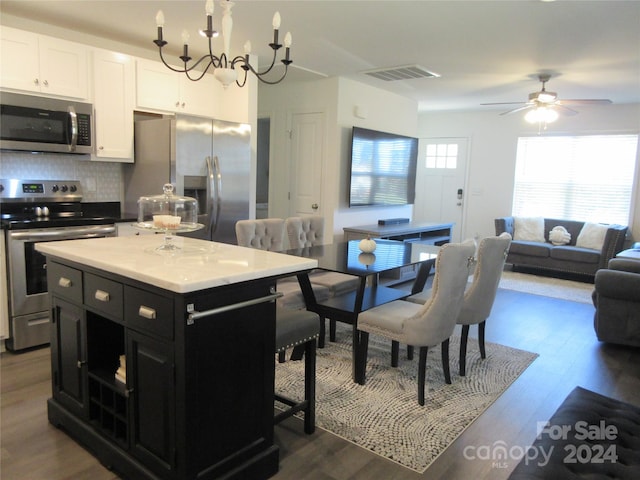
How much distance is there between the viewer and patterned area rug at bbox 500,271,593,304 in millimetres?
5696

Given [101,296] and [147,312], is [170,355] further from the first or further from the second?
[101,296]

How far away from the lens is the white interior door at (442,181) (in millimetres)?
8320

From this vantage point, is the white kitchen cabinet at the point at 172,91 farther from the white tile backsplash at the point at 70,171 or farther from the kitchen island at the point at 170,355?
the kitchen island at the point at 170,355

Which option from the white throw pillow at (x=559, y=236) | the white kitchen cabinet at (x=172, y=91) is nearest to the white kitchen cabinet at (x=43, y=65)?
the white kitchen cabinet at (x=172, y=91)

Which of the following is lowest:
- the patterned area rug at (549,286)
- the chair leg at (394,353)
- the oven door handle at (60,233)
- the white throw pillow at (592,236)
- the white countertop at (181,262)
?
the patterned area rug at (549,286)

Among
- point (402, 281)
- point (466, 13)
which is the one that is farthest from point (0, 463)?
point (402, 281)

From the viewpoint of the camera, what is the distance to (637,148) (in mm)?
6762

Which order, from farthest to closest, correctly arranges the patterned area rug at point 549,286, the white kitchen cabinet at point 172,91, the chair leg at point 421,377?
the patterned area rug at point 549,286
the white kitchen cabinet at point 172,91
the chair leg at point 421,377

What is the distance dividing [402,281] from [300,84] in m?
2.80

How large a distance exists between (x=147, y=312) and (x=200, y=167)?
2.53 meters

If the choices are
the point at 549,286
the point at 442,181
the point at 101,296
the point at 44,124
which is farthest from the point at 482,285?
the point at 442,181

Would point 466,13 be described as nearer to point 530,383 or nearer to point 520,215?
point 530,383

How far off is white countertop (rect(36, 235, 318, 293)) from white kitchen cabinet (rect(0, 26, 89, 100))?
1.77m

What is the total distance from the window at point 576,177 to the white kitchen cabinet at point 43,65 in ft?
21.7
